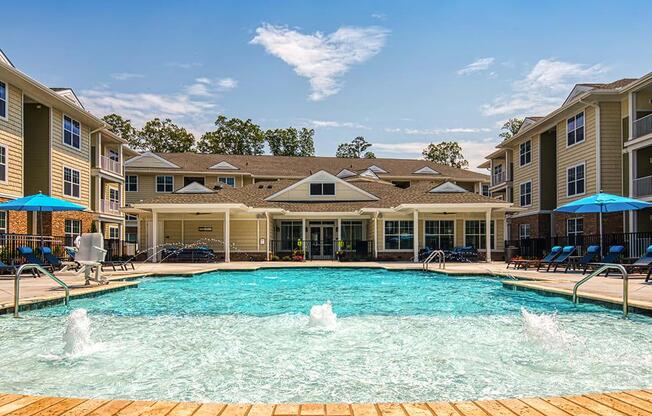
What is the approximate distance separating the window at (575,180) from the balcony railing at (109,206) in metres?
24.3

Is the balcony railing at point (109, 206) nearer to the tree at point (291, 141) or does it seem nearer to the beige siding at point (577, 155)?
the beige siding at point (577, 155)

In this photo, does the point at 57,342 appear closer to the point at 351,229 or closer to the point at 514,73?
the point at 514,73

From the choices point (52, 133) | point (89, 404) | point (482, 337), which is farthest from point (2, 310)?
point (52, 133)

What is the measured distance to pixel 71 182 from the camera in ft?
76.9

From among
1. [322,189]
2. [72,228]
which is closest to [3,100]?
[72,228]

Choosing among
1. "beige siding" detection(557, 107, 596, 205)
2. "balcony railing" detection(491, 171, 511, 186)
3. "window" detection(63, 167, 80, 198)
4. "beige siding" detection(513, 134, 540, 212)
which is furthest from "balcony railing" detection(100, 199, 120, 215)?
"balcony railing" detection(491, 171, 511, 186)

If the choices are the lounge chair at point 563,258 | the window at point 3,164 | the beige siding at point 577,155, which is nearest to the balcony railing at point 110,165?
the window at point 3,164

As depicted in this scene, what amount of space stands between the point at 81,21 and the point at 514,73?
48.8 ft

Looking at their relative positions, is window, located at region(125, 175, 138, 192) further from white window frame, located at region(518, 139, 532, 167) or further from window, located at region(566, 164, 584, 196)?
window, located at region(566, 164, 584, 196)

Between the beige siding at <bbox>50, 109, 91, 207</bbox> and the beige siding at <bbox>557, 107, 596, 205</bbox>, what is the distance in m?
23.7

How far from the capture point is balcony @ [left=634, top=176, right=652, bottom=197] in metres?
19.4

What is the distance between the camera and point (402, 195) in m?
26.9

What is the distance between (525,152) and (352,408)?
29.6 m

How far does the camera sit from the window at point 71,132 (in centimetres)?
2303
